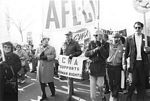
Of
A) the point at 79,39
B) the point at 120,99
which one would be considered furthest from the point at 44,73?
the point at 120,99

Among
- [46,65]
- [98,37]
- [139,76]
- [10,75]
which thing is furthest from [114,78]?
[10,75]

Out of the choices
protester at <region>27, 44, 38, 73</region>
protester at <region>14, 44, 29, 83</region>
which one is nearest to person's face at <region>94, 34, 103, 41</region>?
protester at <region>14, 44, 29, 83</region>

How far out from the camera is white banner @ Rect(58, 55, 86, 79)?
489 centimetres

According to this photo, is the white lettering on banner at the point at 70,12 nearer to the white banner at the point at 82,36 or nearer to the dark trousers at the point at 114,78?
the white banner at the point at 82,36

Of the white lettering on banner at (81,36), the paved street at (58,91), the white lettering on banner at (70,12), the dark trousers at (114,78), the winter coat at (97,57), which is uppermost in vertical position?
the white lettering on banner at (70,12)

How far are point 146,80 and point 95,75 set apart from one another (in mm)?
928

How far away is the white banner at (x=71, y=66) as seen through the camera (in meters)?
4.89

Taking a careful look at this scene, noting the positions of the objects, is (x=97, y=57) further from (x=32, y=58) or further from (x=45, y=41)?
(x=32, y=58)

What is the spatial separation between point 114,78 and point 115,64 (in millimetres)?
273

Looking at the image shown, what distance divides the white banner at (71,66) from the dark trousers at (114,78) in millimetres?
727

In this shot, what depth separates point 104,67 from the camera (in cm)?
432

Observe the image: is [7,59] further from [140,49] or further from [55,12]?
[140,49]

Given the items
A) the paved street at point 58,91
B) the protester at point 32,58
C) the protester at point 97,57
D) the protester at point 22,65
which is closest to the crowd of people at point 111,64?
the protester at point 97,57

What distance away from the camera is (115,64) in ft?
14.3
